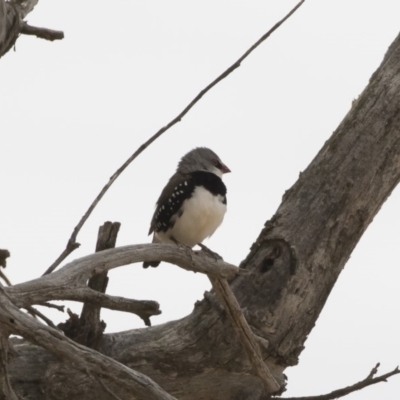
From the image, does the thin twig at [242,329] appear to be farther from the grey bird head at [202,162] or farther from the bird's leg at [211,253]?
the grey bird head at [202,162]

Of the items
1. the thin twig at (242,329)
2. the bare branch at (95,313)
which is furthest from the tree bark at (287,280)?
the thin twig at (242,329)

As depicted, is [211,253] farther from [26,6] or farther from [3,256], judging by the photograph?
[3,256]

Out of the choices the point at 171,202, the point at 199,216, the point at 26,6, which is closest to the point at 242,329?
the point at 199,216

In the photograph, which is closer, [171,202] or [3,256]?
[3,256]

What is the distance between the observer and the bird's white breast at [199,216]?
731 centimetres

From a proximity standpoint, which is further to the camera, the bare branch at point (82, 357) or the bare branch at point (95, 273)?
the bare branch at point (95, 273)

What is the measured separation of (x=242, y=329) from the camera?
569 cm

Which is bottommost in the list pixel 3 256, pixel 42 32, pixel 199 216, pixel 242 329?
pixel 3 256

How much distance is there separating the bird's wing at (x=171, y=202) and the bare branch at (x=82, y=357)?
12.2ft

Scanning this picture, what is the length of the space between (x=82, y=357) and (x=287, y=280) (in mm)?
2578

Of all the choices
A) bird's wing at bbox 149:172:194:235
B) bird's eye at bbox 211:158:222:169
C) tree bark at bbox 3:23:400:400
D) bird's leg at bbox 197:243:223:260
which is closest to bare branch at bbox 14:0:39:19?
tree bark at bbox 3:23:400:400

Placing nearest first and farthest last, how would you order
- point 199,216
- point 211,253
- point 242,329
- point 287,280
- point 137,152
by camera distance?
point 137,152
point 242,329
point 287,280
point 211,253
point 199,216

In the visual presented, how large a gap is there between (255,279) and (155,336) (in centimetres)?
68

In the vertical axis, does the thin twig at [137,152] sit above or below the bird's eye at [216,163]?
below
